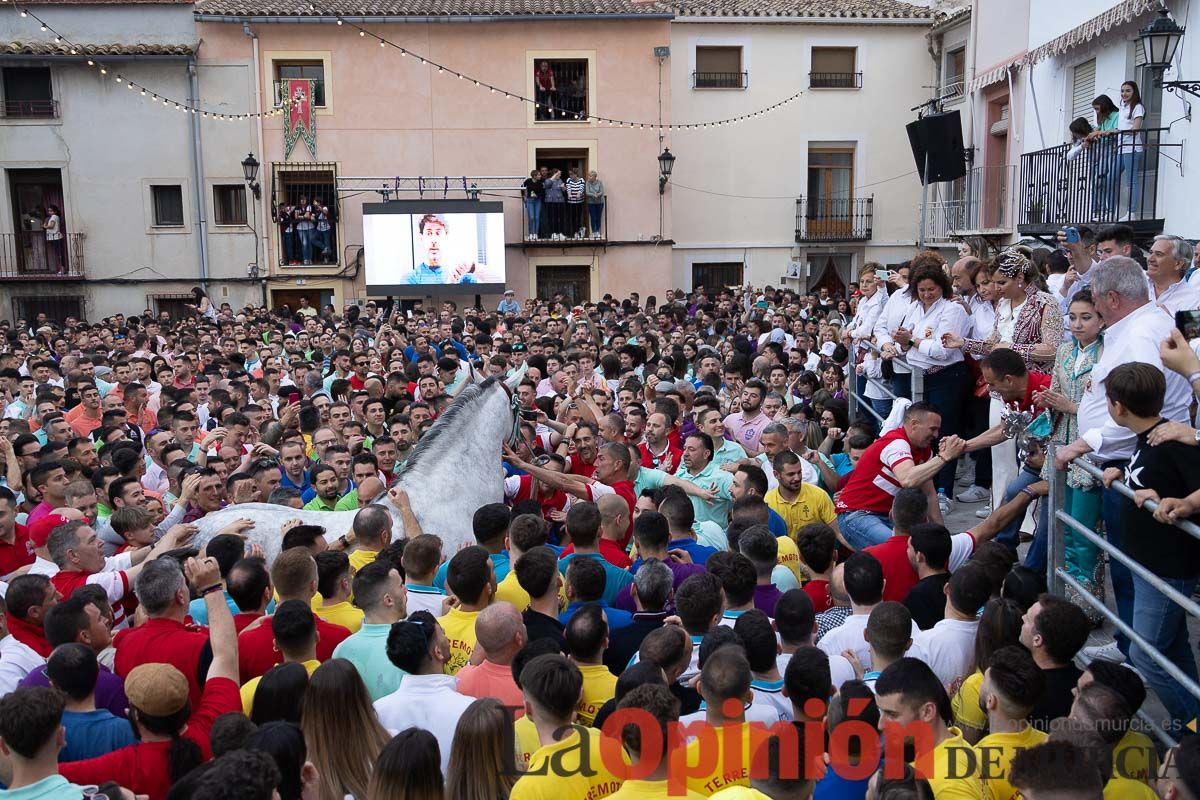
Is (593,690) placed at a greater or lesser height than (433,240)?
lesser

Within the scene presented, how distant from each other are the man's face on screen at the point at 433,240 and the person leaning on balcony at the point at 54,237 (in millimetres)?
8948

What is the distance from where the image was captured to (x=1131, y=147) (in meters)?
14.4

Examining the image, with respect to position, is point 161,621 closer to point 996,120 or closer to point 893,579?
point 893,579

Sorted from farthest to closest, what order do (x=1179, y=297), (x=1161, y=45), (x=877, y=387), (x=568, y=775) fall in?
(x=1161, y=45)
(x=877, y=387)
(x=1179, y=297)
(x=568, y=775)

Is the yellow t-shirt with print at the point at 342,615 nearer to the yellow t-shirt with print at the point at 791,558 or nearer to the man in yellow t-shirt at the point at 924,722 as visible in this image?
the yellow t-shirt with print at the point at 791,558

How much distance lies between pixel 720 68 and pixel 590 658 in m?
25.5

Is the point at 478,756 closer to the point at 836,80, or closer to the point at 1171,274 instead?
the point at 1171,274

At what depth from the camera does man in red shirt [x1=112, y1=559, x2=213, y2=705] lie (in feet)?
15.3

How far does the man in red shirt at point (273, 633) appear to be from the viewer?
4.77 metres

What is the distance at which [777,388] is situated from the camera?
10570mm

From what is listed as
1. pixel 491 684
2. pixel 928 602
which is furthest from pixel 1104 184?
pixel 491 684

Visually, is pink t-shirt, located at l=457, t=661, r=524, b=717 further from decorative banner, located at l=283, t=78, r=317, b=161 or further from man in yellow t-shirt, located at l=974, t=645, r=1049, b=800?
decorative banner, located at l=283, t=78, r=317, b=161

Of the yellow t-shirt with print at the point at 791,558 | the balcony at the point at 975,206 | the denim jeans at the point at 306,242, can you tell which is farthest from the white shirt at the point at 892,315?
the denim jeans at the point at 306,242

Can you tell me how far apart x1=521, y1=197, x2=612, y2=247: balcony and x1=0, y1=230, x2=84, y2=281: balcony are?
427 inches
